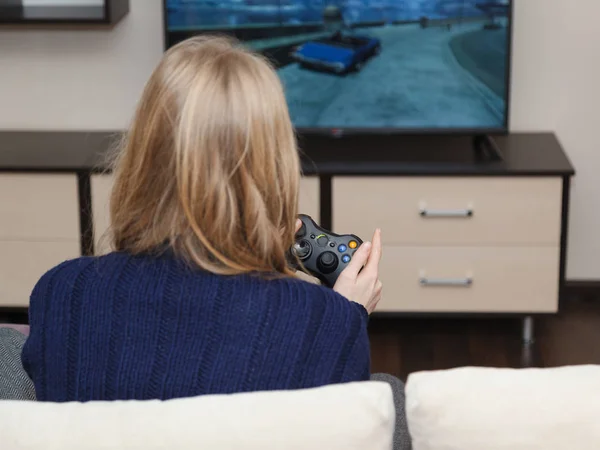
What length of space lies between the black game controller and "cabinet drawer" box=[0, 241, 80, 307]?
5.56ft

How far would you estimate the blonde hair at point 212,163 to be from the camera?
4.39 ft

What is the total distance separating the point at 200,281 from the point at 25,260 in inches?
81.2

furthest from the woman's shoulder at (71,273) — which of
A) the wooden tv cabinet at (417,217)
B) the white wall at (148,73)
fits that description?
the white wall at (148,73)

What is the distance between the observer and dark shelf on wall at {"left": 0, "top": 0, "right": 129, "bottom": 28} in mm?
3223

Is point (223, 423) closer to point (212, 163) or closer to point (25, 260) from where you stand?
point (212, 163)

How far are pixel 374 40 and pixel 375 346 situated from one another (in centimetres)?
97

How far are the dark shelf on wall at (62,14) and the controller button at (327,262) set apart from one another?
1.78m

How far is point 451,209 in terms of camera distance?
3133mm

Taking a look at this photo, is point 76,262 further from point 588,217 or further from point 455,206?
point 588,217

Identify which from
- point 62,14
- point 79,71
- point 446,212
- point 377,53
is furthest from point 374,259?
point 79,71

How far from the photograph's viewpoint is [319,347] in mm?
1322

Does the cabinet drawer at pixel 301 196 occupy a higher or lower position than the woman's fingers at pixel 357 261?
lower

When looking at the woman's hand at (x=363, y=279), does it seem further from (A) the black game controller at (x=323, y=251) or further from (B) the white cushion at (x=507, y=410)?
(B) the white cushion at (x=507, y=410)

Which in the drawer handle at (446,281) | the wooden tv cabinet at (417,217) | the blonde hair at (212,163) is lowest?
the drawer handle at (446,281)
